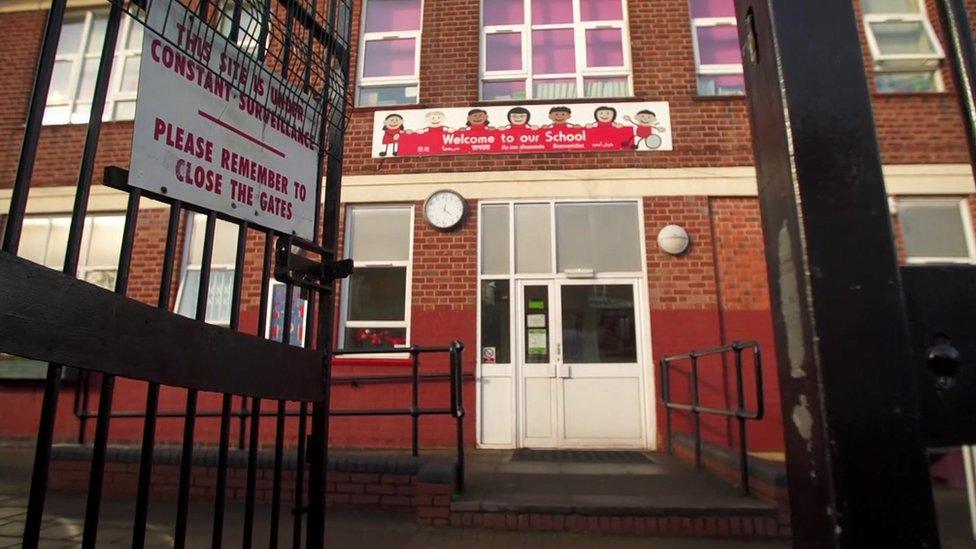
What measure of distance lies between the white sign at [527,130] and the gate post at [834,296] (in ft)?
21.9

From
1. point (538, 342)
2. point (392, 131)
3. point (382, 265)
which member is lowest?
point (538, 342)

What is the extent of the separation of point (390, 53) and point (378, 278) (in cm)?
362

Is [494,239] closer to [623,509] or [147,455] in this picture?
[623,509]

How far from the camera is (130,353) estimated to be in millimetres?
1242

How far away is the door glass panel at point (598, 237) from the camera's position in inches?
283

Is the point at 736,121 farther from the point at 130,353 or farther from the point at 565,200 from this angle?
the point at 130,353

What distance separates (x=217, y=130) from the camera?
5.86 feet

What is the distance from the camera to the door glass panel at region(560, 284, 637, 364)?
22.6 ft

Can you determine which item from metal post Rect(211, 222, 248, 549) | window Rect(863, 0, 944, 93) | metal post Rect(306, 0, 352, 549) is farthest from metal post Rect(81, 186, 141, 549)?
window Rect(863, 0, 944, 93)

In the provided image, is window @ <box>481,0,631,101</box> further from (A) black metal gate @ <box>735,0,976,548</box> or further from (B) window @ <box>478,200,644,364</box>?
(A) black metal gate @ <box>735,0,976,548</box>

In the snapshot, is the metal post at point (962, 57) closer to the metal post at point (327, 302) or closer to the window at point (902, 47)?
the metal post at point (327, 302)

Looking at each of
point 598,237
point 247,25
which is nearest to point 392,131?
point 598,237

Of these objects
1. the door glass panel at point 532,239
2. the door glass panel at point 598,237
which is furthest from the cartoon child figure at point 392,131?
the door glass panel at point 598,237

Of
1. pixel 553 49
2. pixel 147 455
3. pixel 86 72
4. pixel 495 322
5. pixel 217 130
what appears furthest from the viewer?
pixel 86 72
